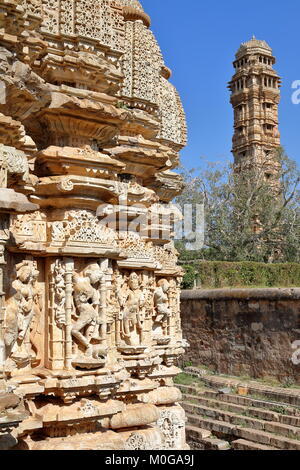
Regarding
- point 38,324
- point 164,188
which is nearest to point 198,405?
point 164,188

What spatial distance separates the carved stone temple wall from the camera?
11.2ft

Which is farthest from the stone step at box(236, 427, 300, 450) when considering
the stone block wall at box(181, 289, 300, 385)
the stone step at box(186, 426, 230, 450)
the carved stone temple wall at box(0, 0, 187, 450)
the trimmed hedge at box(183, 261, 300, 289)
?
the trimmed hedge at box(183, 261, 300, 289)

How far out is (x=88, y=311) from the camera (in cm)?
407

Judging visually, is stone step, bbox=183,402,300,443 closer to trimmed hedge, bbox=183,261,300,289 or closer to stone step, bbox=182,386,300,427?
stone step, bbox=182,386,300,427

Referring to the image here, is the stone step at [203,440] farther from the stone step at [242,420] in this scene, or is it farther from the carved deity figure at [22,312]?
the carved deity figure at [22,312]

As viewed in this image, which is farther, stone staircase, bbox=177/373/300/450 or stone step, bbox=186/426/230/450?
stone step, bbox=186/426/230/450

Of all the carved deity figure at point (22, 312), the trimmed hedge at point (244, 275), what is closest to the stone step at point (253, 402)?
the trimmed hedge at point (244, 275)

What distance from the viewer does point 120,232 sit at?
17.6 ft

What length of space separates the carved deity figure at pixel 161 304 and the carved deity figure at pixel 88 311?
2120mm

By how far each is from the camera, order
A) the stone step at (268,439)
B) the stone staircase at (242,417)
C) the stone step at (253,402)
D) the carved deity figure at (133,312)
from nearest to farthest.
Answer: the carved deity figure at (133,312) < the stone step at (268,439) < the stone staircase at (242,417) < the stone step at (253,402)

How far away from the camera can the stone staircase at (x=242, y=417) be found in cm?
861

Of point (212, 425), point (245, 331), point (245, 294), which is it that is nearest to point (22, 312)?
point (212, 425)

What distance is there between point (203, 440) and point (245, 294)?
5343mm
